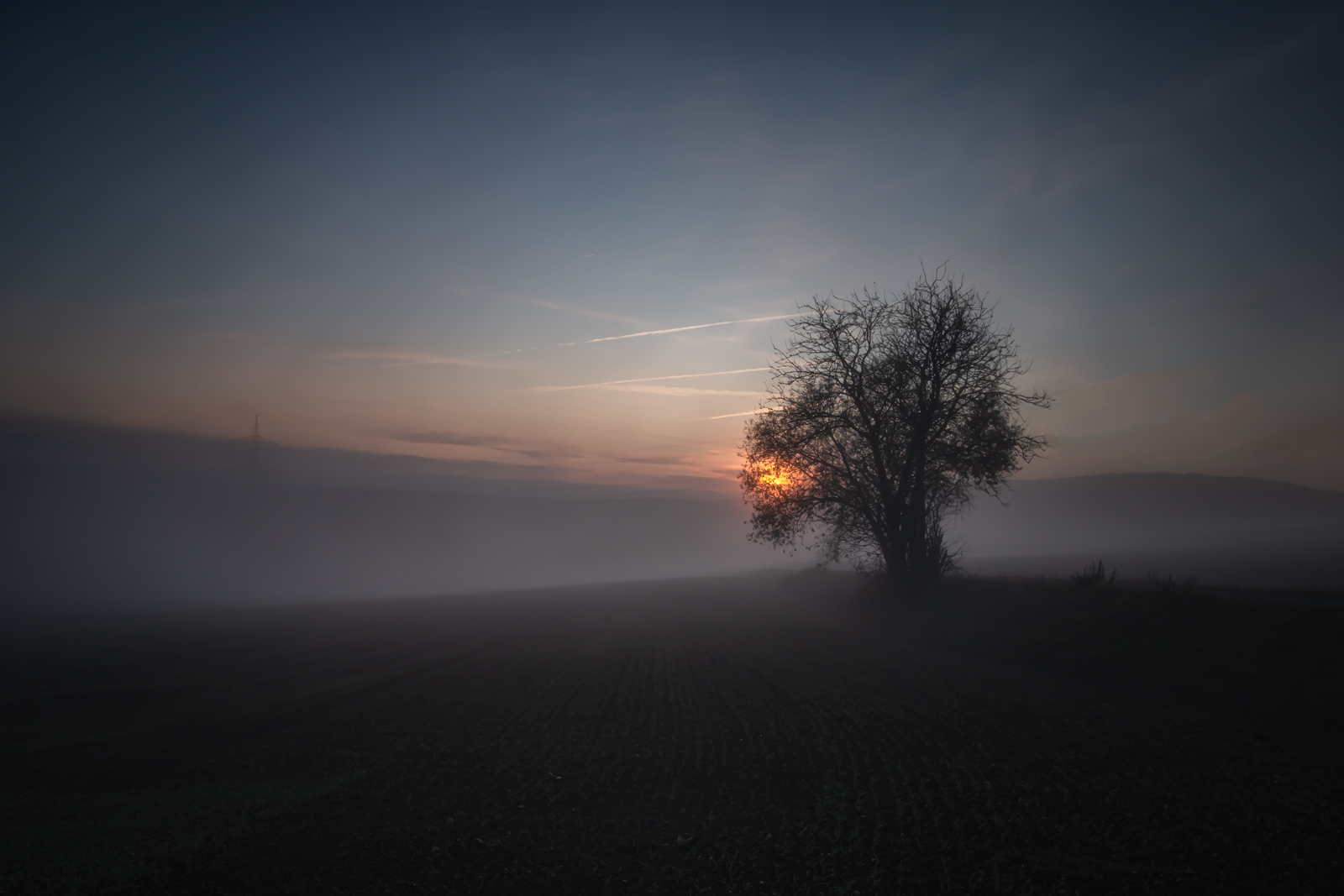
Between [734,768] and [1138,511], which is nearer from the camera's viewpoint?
[734,768]

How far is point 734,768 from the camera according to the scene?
906 centimetres

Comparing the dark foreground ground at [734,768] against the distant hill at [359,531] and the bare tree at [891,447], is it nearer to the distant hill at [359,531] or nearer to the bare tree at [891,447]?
the bare tree at [891,447]

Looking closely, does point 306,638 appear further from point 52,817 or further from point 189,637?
point 52,817

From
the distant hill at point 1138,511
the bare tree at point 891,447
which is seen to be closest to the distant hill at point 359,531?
the distant hill at point 1138,511

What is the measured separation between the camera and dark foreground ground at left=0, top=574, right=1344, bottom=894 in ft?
20.1

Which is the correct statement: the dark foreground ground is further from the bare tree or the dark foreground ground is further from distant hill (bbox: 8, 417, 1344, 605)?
distant hill (bbox: 8, 417, 1344, 605)

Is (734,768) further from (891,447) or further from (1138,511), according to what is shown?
(1138,511)

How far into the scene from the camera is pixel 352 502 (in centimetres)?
17775

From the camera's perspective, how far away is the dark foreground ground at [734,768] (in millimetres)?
6125

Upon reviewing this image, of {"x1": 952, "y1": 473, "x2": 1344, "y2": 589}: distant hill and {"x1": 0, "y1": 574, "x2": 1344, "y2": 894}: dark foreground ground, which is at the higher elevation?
{"x1": 952, "y1": 473, "x2": 1344, "y2": 589}: distant hill

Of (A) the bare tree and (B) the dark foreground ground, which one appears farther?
(A) the bare tree

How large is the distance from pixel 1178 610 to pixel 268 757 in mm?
19485

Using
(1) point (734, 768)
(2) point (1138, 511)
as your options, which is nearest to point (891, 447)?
(1) point (734, 768)

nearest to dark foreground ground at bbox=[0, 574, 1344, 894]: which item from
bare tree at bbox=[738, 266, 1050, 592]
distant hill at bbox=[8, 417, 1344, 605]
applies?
bare tree at bbox=[738, 266, 1050, 592]
